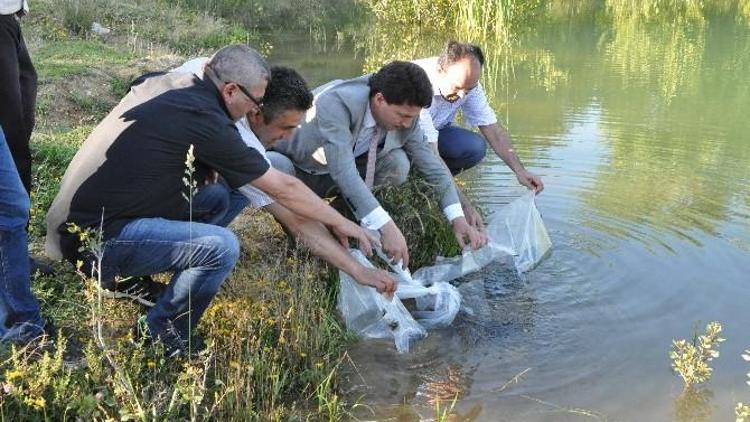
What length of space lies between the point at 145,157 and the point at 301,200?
0.71 m

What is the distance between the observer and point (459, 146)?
559 cm

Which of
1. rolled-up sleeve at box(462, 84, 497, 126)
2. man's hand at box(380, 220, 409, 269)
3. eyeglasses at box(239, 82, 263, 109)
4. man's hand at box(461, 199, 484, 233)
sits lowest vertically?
man's hand at box(461, 199, 484, 233)

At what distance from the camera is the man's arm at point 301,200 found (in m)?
3.26

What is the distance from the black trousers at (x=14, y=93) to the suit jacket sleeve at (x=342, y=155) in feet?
5.07

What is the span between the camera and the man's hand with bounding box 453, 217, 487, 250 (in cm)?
444

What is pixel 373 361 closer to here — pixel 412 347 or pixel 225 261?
Answer: pixel 412 347

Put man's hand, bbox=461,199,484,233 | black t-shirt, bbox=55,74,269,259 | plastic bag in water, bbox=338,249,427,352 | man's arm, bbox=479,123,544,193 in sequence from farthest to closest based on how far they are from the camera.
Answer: man's arm, bbox=479,123,544,193
man's hand, bbox=461,199,484,233
plastic bag in water, bbox=338,249,427,352
black t-shirt, bbox=55,74,269,259

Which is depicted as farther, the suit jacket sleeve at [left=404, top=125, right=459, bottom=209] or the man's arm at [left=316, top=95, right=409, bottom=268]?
the suit jacket sleeve at [left=404, top=125, right=459, bottom=209]

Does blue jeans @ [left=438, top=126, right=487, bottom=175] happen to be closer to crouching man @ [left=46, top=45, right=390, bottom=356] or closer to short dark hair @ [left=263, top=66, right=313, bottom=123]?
short dark hair @ [left=263, top=66, right=313, bottom=123]

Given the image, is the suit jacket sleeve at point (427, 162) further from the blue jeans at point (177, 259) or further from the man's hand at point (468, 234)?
the blue jeans at point (177, 259)

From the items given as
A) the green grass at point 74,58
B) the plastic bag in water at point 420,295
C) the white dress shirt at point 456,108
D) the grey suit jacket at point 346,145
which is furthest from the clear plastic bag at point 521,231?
the green grass at point 74,58

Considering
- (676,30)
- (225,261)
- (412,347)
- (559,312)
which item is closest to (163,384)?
(225,261)

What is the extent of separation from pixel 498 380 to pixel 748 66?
11.8 meters

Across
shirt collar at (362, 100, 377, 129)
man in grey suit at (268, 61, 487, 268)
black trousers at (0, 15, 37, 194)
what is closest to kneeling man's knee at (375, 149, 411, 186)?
man in grey suit at (268, 61, 487, 268)
